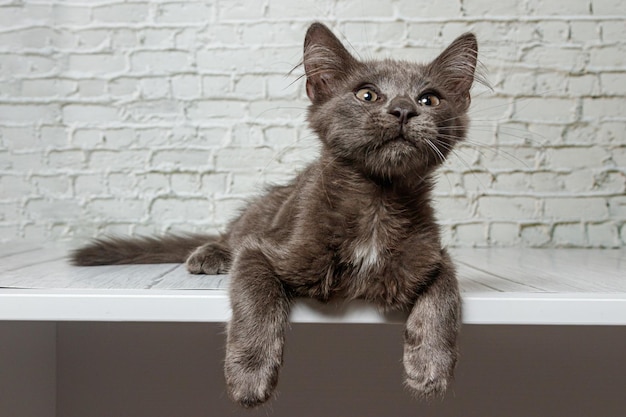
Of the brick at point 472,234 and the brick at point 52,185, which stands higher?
the brick at point 52,185

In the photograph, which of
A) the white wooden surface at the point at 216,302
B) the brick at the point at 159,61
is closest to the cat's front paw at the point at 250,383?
the white wooden surface at the point at 216,302

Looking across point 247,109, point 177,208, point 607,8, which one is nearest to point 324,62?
point 247,109

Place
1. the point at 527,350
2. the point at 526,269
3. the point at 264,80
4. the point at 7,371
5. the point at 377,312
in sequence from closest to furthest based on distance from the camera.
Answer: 1. the point at 377,312
2. the point at 7,371
3. the point at 526,269
4. the point at 527,350
5. the point at 264,80

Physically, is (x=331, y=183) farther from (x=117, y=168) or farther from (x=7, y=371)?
(x=117, y=168)

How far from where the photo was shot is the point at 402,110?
1071 millimetres

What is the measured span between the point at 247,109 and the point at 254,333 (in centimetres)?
155

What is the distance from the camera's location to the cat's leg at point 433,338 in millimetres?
1042

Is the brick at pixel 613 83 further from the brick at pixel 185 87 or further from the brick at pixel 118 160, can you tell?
the brick at pixel 118 160

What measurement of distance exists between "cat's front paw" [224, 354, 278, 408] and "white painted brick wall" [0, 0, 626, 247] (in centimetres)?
147

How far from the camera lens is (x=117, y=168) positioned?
2.53 meters

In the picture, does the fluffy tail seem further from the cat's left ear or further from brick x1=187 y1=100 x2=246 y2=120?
the cat's left ear

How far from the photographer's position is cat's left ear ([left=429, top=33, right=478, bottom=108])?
4.17ft

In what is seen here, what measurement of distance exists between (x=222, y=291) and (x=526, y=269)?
0.89 m

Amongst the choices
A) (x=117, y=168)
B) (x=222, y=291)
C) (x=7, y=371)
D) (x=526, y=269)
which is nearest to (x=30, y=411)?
(x=7, y=371)
